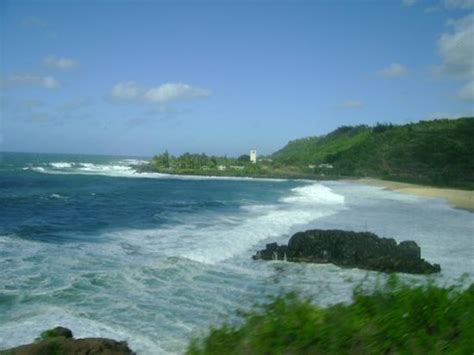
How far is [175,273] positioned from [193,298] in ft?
8.99

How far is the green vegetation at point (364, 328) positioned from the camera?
4.03 metres

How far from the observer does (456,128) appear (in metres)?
86.3

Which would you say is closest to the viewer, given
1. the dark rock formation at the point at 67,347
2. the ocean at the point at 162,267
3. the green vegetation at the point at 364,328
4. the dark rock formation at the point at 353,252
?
the green vegetation at the point at 364,328

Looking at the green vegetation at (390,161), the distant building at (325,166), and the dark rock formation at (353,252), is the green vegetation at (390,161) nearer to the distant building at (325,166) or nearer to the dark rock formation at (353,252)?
the distant building at (325,166)

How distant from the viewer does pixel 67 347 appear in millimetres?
6945

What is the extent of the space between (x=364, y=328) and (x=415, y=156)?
274 ft

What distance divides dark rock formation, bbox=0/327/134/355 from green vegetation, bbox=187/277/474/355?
2.91 metres

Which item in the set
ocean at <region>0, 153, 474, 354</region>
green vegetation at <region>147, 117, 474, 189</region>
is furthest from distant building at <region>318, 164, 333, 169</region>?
ocean at <region>0, 153, 474, 354</region>

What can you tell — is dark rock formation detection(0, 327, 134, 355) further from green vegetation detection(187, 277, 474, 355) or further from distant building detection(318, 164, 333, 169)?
distant building detection(318, 164, 333, 169)

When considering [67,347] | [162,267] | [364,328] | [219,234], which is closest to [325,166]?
[219,234]

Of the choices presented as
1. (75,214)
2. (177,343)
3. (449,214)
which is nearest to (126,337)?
(177,343)

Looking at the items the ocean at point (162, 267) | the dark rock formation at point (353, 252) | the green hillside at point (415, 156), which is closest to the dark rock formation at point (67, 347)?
the ocean at point (162, 267)

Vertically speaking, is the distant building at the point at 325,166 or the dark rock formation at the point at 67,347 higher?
the distant building at the point at 325,166

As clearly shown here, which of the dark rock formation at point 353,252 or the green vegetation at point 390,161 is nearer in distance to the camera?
the dark rock formation at point 353,252
